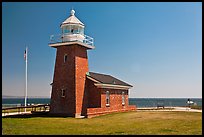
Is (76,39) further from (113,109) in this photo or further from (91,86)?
(113,109)

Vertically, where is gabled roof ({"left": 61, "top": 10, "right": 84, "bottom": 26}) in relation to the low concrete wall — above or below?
above

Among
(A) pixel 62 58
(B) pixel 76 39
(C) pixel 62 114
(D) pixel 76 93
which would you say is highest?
(B) pixel 76 39

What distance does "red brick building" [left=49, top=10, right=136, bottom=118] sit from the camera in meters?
24.0

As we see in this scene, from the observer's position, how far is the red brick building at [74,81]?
24.0 meters

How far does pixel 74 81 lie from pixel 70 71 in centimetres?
99

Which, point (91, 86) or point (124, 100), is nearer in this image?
point (91, 86)

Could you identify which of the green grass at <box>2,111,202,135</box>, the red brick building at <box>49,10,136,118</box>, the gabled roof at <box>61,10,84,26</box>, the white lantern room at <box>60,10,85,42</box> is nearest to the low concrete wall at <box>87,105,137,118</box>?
the red brick building at <box>49,10,136,118</box>

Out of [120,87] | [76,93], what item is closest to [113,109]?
[120,87]

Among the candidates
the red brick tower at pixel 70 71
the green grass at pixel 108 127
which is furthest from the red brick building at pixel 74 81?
the green grass at pixel 108 127

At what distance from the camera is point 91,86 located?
26.0 metres

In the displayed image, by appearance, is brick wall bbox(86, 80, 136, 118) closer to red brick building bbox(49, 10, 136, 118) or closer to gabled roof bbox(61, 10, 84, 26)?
red brick building bbox(49, 10, 136, 118)

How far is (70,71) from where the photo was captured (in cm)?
2420

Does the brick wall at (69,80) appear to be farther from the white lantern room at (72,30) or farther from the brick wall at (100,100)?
the brick wall at (100,100)

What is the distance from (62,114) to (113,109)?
229 inches
